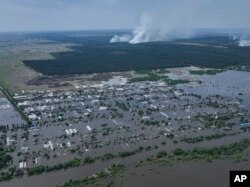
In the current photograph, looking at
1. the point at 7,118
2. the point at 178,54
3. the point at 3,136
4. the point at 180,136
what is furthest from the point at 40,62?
the point at 180,136

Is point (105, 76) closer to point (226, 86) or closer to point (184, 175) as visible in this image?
point (226, 86)

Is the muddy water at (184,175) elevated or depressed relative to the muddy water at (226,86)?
depressed

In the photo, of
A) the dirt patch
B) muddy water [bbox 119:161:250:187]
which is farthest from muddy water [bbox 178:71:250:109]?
muddy water [bbox 119:161:250:187]

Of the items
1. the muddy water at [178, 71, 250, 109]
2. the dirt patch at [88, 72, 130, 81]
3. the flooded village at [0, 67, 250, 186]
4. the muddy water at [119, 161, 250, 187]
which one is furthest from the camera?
the dirt patch at [88, 72, 130, 81]

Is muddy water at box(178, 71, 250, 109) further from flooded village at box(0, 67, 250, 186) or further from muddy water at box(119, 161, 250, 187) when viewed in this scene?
muddy water at box(119, 161, 250, 187)

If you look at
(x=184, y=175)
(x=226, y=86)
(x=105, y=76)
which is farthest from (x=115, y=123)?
(x=105, y=76)

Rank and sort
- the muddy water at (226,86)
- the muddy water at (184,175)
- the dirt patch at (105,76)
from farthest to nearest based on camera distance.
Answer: the dirt patch at (105,76)
the muddy water at (226,86)
the muddy water at (184,175)

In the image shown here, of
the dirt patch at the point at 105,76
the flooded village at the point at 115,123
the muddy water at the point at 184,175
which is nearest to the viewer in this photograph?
the muddy water at the point at 184,175

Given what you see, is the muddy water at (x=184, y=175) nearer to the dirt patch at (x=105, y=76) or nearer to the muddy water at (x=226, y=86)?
the muddy water at (x=226, y=86)

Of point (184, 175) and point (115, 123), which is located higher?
point (115, 123)

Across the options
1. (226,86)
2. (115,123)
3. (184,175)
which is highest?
(226,86)

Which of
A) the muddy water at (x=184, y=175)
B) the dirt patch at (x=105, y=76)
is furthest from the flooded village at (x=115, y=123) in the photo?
the dirt patch at (x=105, y=76)

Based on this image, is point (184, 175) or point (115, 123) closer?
point (184, 175)
